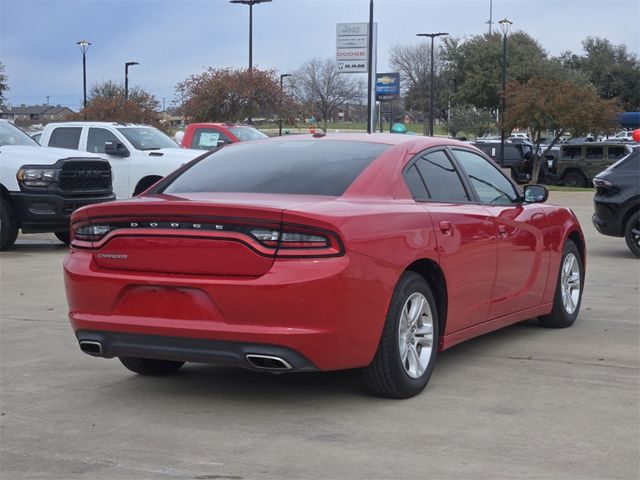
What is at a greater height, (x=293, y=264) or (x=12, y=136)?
(x=12, y=136)

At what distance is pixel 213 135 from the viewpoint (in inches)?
819

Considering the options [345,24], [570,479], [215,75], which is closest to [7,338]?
[570,479]

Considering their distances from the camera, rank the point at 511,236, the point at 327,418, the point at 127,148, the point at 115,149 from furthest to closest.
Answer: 1. the point at 127,148
2. the point at 115,149
3. the point at 511,236
4. the point at 327,418

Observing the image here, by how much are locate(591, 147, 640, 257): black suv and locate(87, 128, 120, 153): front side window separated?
27.5 ft

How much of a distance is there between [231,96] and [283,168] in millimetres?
33350

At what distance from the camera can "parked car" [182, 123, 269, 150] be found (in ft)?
67.7

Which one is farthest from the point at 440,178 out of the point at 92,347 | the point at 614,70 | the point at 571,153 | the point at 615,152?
the point at 614,70

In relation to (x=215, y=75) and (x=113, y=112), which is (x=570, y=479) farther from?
(x=113, y=112)

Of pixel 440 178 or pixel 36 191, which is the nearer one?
pixel 440 178

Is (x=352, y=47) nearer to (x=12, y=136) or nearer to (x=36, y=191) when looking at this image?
(x=12, y=136)

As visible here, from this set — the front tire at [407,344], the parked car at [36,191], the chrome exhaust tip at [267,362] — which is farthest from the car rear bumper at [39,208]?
the chrome exhaust tip at [267,362]

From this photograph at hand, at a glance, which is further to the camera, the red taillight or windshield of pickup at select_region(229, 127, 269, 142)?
windshield of pickup at select_region(229, 127, 269, 142)

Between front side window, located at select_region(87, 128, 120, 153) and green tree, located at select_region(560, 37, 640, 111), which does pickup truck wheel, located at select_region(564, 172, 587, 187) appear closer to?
front side window, located at select_region(87, 128, 120, 153)

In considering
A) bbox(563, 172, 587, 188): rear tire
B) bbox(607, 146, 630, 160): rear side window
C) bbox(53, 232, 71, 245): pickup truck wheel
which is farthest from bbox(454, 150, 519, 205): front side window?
bbox(563, 172, 587, 188): rear tire
